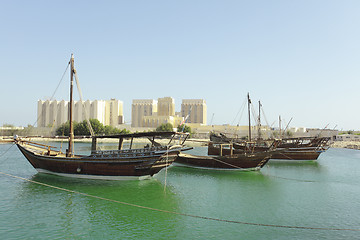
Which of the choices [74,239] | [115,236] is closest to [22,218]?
[74,239]

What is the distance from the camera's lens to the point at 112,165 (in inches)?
750

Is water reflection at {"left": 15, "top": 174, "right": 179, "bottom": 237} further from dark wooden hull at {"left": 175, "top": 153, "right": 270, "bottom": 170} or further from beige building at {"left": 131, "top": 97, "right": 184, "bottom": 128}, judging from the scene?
beige building at {"left": 131, "top": 97, "right": 184, "bottom": 128}

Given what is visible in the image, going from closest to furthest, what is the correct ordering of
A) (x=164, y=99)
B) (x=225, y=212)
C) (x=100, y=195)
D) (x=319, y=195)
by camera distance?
(x=225, y=212), (x=100, y=195), (x=319, y=195), (x=164, y=99)

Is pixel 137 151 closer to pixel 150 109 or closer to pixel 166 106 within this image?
pixel 166 106

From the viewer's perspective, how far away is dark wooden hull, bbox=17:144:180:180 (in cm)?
1872

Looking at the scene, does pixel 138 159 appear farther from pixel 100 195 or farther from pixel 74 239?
pixel 74 239

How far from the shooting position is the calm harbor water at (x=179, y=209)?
34.9 ft

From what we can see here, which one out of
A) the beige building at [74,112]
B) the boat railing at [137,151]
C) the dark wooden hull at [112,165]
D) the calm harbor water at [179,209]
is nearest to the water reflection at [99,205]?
the calm harbor water at [179,209]

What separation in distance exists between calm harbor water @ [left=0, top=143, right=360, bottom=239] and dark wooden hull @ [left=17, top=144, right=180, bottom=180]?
68 cm

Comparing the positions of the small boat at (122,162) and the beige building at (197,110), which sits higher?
the beige building at (197,110)

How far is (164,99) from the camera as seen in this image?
128 m

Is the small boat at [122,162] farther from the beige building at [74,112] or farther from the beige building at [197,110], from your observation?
the beige building at [197,110]

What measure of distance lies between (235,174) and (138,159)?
30.8ft

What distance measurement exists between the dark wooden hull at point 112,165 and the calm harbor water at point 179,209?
676 mm
